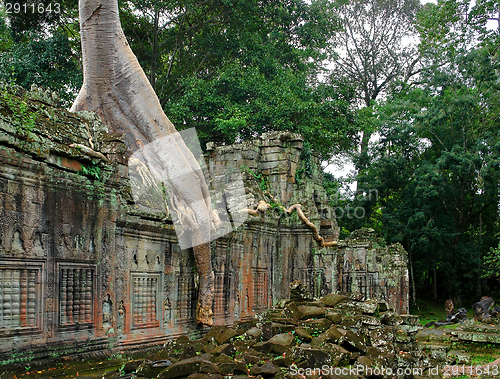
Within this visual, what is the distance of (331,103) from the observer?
16.5 meters

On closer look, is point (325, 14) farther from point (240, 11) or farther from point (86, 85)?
point (86, 85)

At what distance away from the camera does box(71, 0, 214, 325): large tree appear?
8.01 meters

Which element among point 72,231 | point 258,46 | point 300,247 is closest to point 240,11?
point 258,46

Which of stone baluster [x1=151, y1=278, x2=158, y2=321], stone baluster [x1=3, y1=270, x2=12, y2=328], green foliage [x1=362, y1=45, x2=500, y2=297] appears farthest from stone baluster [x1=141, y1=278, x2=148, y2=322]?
green foliage [x1=362, y1=45, x2=500, y2=297]

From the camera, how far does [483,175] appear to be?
17297mm

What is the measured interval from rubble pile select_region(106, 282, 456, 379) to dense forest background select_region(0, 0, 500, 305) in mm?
7595

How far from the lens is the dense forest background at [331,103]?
15492 mm

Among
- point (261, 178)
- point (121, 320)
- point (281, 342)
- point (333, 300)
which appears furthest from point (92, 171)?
point (261, 178)

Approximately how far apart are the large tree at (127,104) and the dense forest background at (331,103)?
5850mm

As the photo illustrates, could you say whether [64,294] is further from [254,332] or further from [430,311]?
[430,311]

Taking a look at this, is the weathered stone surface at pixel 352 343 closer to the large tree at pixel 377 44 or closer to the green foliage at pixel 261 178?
the green foliage at pixel 261 178

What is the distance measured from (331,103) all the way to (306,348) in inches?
468

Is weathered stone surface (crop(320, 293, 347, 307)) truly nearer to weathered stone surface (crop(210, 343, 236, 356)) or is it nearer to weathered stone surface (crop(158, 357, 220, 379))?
weathered stone surface (crop(210, 343, 236, 356))

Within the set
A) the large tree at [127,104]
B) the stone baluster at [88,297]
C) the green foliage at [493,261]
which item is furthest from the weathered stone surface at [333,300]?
the green foliage at [493,261]
